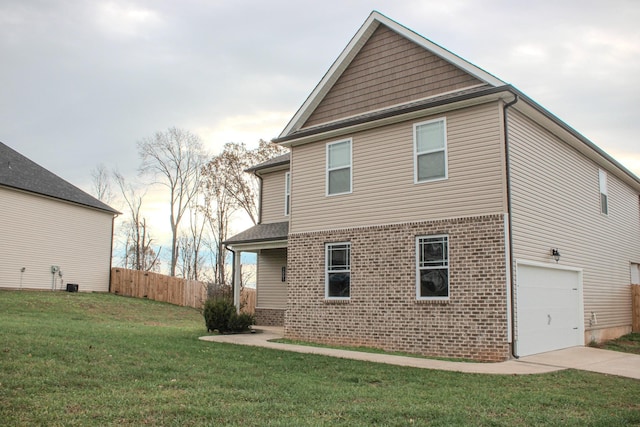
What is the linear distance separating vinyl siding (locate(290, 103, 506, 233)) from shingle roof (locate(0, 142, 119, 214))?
1661 cm

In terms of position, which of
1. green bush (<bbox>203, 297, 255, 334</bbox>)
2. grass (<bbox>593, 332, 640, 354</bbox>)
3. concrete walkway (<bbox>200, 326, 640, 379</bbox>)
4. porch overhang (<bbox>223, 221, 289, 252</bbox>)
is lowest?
grass (<bbox>593, 332, 640, 354</bbox>)

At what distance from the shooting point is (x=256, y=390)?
801 centimetres

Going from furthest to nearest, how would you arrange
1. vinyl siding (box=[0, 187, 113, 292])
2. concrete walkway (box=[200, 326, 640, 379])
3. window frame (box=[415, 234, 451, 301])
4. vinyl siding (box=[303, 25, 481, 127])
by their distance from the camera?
vinyl siding (box=[0, 187, 113, 292])
vinyl siding (box=[303, 25, 481, 127])
window frame (box=[415, 234, 451, 301])
concrete walkway (box=[200, 326, 640, 379])

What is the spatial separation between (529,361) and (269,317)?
11.2 meters

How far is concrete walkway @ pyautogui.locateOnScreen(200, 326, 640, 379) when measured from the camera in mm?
10742

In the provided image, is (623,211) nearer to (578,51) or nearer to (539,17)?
(578,51)

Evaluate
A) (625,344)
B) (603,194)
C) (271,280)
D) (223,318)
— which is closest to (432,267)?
(223,318)

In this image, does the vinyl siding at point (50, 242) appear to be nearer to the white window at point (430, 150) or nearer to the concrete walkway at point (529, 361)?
the concrete walkway at point (529, 361)

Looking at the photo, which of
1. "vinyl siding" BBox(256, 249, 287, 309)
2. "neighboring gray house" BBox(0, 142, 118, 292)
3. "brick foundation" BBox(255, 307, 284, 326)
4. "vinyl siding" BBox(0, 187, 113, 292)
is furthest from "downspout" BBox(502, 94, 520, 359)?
"vinyl siding" BBox(0, 187, 113, 292)

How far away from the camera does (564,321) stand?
575 inches

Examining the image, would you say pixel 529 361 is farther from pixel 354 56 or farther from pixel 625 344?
pixel 354 56

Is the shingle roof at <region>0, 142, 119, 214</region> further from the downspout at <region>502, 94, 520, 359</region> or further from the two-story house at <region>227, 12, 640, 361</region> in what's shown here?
the downspout at <region>502, 94, 520, 359</region>

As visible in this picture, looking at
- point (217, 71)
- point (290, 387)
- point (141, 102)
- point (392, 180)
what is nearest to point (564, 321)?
point (392, 180)

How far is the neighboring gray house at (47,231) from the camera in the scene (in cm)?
2586
